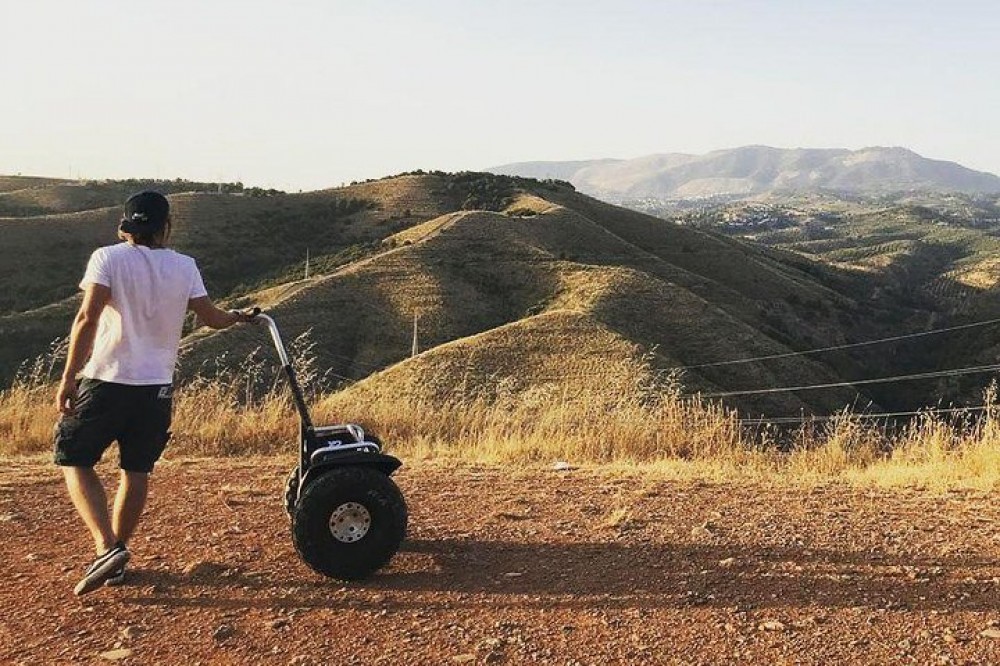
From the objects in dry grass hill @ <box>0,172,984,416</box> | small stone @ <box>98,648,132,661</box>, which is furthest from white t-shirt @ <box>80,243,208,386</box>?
dry grass hill @ <box>0,172,984,416</box>

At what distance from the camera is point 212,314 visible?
438cm

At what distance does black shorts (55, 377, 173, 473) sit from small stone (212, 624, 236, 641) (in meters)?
1.04

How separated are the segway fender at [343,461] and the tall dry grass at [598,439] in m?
2.84

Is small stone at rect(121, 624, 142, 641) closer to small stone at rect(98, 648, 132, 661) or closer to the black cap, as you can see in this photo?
small stone at rect(98, 648, 132, 661)

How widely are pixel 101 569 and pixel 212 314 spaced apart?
1.36m

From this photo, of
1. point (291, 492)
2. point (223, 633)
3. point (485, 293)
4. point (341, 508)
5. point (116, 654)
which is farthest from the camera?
point (485, 293)

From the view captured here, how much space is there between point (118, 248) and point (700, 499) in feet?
13.0

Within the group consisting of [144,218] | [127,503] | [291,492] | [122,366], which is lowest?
[291,492]

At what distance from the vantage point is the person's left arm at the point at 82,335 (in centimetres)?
387

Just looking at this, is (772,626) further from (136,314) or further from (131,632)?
(136,314)

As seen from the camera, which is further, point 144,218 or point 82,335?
point 144,218

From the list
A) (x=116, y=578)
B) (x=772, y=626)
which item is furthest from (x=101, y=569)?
(x=772, y=626)

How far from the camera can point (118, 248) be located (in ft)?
13.0

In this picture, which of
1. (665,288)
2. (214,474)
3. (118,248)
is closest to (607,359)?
(665,288)
